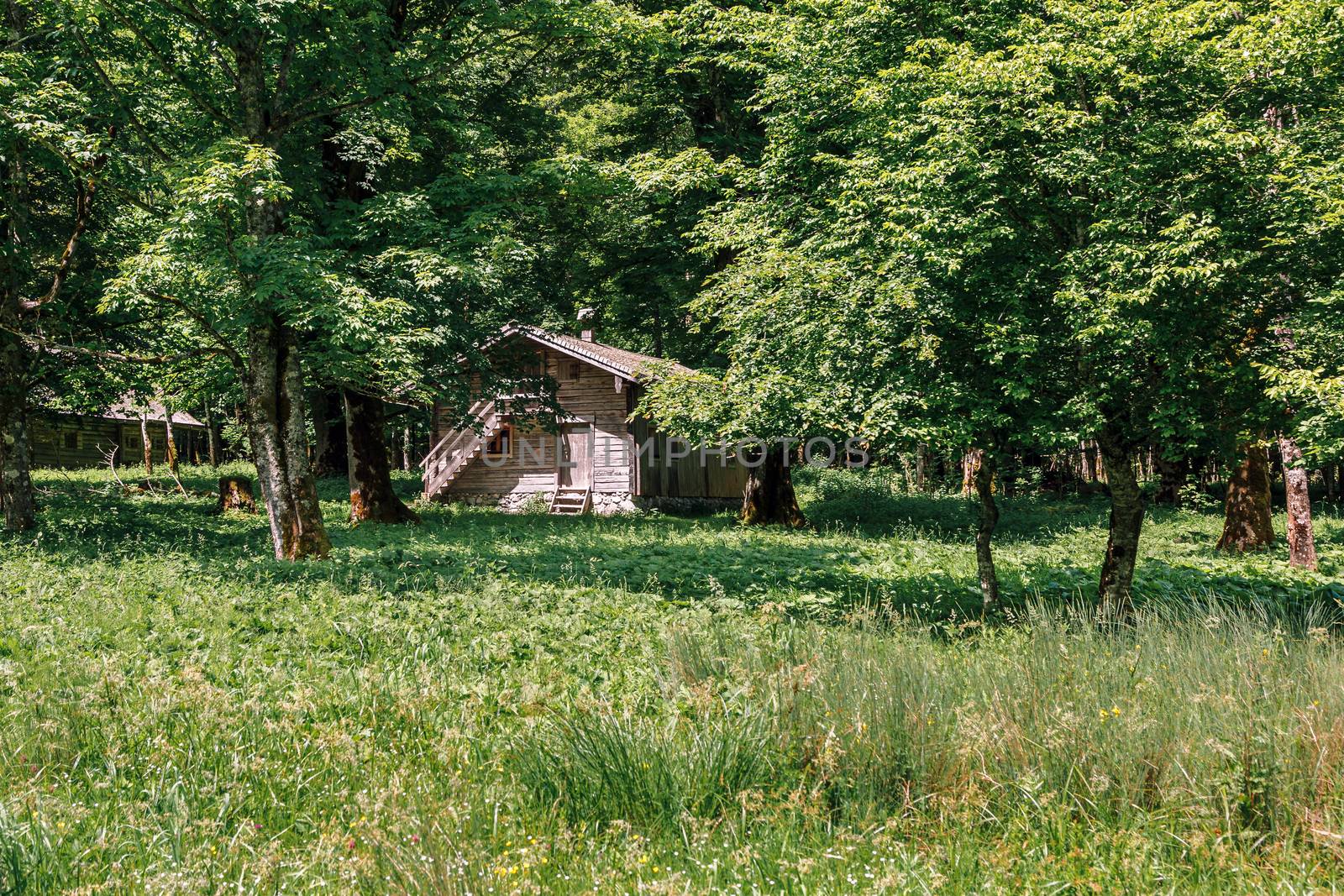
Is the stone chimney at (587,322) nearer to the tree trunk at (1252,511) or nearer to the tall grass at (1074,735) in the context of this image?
the tree trunk at (1252,511)

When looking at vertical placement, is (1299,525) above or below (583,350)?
below

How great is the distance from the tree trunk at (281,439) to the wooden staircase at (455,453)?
14.6 meters

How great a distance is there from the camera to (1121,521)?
9.45 m

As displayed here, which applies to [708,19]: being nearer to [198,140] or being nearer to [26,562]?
[198,140]

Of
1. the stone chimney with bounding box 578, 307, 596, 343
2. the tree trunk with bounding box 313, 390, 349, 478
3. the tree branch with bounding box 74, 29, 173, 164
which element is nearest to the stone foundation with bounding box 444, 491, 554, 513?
the tree trunk with bounding box 313, 390, 349, 478

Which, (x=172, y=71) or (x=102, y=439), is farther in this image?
(x=102, y=439)

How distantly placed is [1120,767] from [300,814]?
3959 mm

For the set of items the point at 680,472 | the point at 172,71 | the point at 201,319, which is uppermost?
the point at 172,71

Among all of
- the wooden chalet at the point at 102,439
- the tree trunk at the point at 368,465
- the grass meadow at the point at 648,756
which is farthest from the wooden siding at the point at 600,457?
the grass meadow at the point at 648,756

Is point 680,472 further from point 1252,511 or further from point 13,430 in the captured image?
point 13,430

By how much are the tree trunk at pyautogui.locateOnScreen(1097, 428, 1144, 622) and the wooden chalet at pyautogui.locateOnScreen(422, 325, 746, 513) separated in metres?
16.7

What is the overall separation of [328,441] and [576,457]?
12505 millimetres

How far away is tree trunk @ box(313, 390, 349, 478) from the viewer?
89.2 ft

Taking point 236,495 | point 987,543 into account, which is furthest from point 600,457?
point 987,543
